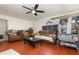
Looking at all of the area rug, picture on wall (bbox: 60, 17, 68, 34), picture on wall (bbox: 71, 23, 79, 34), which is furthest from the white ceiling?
the area rug

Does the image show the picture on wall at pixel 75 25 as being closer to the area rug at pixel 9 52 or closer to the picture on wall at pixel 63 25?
the picture on wall at pixel 63 25

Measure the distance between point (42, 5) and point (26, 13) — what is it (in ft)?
1.16

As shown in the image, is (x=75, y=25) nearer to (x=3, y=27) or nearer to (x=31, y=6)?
(x=31, y=6)

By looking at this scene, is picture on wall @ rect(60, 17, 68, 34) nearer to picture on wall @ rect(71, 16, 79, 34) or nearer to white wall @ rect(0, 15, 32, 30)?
picture on wall @ rect(71, 16, 79, 34)

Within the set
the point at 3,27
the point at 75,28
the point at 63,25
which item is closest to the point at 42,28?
the point at 63,25

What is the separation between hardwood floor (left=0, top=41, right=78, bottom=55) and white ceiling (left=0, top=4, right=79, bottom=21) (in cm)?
56

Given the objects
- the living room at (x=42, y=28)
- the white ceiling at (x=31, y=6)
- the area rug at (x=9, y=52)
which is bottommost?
the area rug at (x=9, y=52)

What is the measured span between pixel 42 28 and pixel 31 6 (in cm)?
49

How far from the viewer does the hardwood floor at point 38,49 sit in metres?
1.52

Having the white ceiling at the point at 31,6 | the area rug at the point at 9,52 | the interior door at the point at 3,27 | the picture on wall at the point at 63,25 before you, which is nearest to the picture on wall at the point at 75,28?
the picture on wall at the point at 63,25

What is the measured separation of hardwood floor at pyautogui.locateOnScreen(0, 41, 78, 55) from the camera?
1519 millimetres

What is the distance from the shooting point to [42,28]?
165cm
